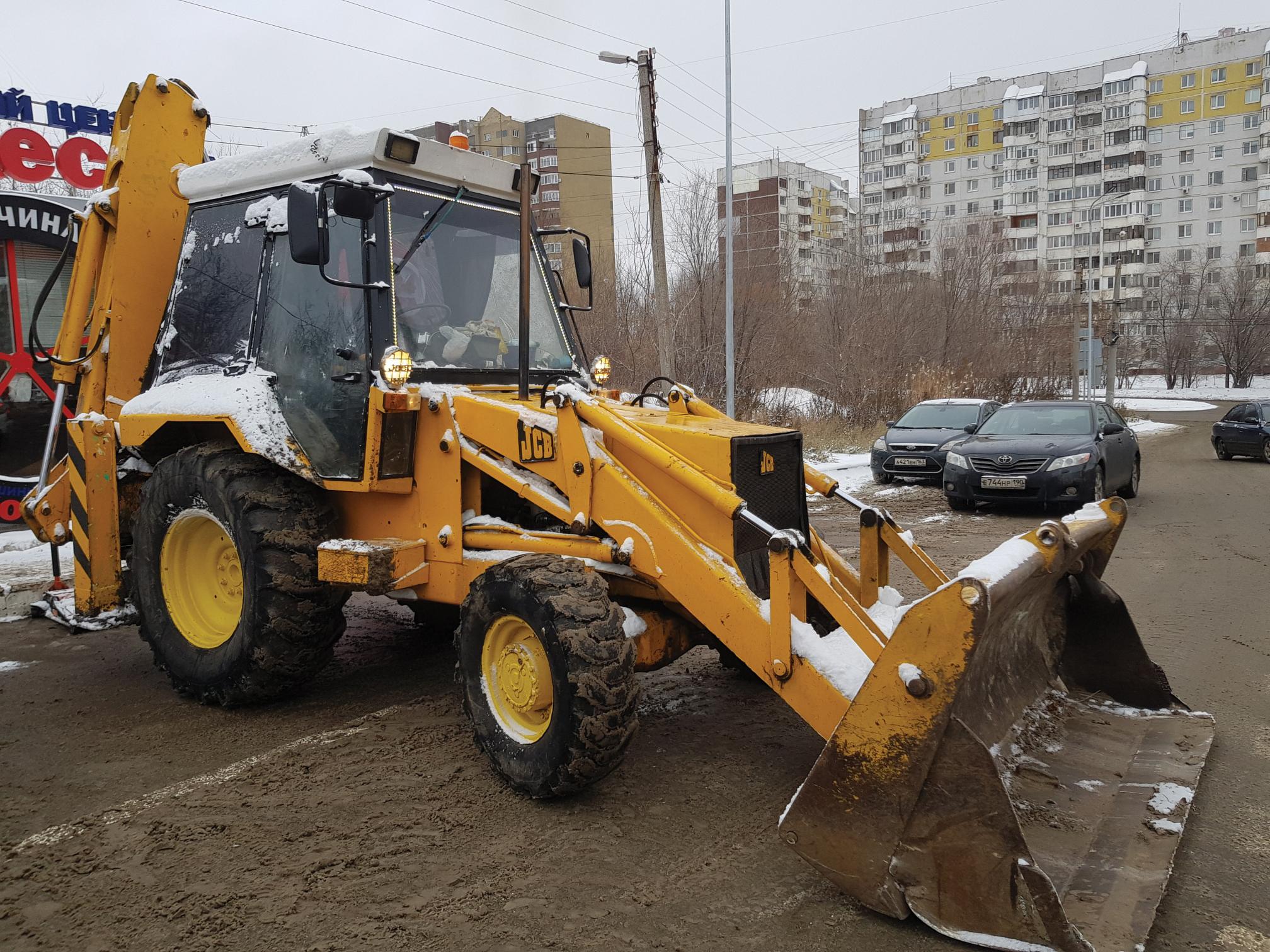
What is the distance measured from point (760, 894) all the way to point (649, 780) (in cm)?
104

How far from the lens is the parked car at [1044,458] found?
12.4 meters

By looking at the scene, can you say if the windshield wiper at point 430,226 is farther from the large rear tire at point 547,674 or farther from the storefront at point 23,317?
the storefront at point 23,317

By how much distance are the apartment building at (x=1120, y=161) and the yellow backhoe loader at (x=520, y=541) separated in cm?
7071

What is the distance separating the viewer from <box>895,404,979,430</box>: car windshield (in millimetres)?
16781

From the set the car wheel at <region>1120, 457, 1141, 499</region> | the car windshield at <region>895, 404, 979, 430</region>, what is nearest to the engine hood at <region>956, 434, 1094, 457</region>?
the car wheel at <region>1120, 457, 1141, 499</region>

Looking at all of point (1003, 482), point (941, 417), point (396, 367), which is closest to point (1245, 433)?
point (941, 417)

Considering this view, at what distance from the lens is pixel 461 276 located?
17.1ft

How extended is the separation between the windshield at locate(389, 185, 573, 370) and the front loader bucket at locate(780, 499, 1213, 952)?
2.76 m

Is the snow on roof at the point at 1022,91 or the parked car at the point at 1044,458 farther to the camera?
the snow on roof at the point at 1022,91

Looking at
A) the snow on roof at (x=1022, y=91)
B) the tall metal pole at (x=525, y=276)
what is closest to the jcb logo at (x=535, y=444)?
the tall metal pole at (x=525, y=276)

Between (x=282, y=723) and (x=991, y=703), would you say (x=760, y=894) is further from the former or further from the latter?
(x=282, y=723)

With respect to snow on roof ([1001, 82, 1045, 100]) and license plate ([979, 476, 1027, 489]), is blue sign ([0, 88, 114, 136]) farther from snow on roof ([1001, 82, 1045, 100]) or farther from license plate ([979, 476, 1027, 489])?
Answer: snow on roof ([1001, 82, 1045, 100])

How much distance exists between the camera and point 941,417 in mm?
17094

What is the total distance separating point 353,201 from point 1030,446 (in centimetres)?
1063
